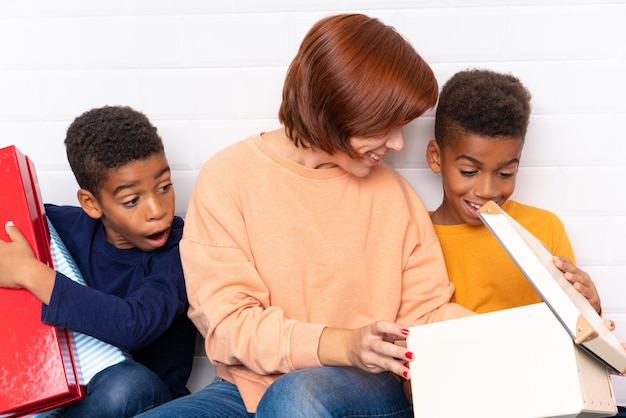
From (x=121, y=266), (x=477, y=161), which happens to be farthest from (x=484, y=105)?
(x=121, y=266)

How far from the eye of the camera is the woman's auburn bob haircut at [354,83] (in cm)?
120

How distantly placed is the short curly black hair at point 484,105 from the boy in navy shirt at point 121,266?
57cm

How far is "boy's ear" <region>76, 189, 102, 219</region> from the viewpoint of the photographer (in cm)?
146

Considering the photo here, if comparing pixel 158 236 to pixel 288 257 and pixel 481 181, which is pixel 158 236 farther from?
pixel 481 181

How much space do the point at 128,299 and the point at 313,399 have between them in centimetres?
46

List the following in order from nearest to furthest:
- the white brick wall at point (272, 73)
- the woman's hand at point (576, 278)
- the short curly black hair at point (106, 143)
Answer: the woman's hand at point (576, 278)
the short curly black hair at point (106, 143)
the white brick wall at point (272, 73)

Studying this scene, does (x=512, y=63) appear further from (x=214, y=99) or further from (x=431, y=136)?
(x=214, y=99)

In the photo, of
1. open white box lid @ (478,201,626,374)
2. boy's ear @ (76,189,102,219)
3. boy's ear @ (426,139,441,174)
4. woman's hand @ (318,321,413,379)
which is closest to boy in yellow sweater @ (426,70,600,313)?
boy's ear @ (426,139,441,174)

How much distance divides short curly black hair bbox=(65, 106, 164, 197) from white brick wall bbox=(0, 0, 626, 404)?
0.17 meters

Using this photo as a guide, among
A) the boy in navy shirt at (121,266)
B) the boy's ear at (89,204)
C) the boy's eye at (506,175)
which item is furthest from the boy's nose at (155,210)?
the boy's eye at (506,175)

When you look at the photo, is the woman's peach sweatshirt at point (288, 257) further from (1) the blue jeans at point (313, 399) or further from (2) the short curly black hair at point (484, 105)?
(2) the short curly black hair at point (484, 105)

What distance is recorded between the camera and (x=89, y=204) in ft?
4.84

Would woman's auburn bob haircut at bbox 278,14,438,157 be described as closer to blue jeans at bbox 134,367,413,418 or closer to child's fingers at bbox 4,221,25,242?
blue jeans at bbox 134,367,413,418

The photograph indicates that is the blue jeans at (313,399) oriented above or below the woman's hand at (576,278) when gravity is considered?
below
